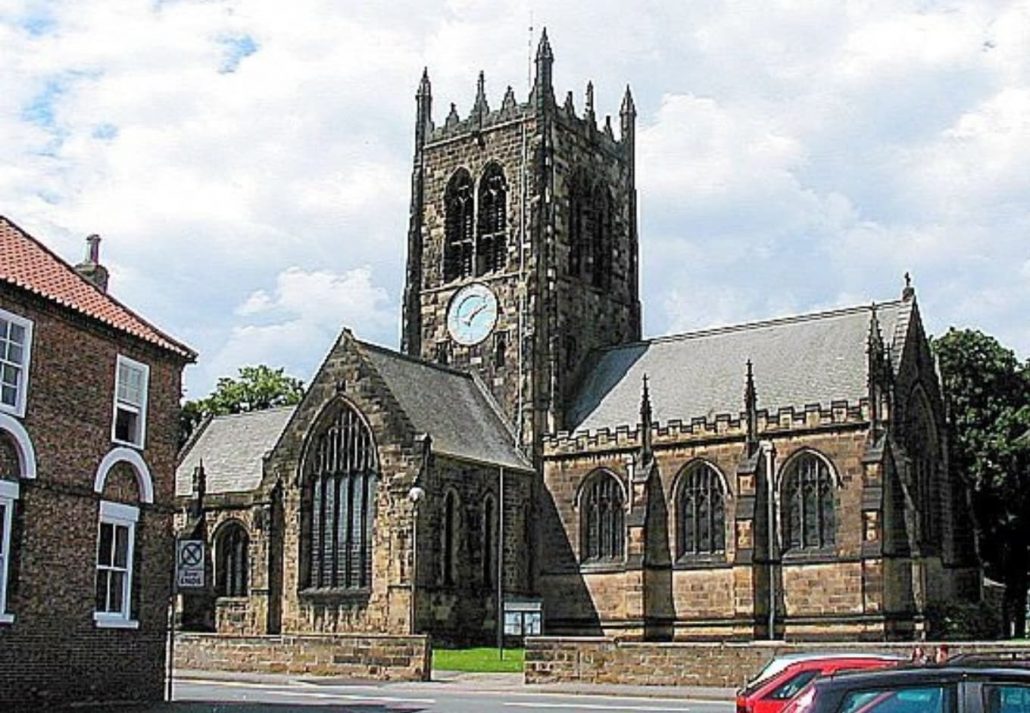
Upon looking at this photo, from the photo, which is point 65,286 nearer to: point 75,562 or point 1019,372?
point 75,562

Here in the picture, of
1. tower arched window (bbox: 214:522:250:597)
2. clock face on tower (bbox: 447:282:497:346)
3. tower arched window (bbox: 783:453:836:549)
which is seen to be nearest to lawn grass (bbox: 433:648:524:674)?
tower arched window (bbox: 783:453:836:549)

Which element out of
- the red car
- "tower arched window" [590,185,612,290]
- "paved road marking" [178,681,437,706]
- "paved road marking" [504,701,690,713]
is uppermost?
"tower arched window" [590,185,612,290]

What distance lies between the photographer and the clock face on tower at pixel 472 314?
A: 192 feet

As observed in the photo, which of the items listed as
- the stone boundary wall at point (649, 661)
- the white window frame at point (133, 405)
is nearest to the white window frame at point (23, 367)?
the white window frame at point (133, 405)

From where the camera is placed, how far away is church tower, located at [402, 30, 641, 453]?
56781 mm

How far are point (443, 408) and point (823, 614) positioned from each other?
15656mm

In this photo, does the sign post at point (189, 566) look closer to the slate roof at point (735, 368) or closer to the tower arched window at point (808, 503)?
the tower arched window at point (808, 503)

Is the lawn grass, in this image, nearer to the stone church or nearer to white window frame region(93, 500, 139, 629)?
the stone church

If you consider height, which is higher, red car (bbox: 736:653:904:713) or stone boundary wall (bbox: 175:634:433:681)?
red car (bbox: 736:653:904:713)

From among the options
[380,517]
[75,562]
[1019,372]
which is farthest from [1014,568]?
[75,562]

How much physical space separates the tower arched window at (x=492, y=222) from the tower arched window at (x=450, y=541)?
43.8ft

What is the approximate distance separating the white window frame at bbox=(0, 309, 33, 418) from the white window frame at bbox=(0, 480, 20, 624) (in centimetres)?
115

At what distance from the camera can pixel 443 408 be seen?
52531 millimetres

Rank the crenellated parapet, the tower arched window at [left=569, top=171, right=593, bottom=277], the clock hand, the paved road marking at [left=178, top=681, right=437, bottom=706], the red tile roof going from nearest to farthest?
the red tile roof < the paved road marking at [left=178, top=681, right=437, bottom=706] < the crenellated parapet < the clock hand < the tower arched window at [left=569, top=171, right=593, bottom=277]
